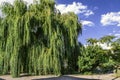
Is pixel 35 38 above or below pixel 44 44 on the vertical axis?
above

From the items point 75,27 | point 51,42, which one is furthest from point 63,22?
point 51,42

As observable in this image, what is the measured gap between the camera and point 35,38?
22.1 metres

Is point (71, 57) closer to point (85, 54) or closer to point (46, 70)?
point (85, 54)

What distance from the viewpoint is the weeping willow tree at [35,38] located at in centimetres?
2098

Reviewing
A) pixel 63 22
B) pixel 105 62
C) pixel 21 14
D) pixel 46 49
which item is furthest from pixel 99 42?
pixel 21 14

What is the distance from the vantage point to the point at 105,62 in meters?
23.9

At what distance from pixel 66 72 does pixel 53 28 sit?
4.52 meters

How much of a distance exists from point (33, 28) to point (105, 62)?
7.64 metres

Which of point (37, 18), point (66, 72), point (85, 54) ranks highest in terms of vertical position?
point (37, 18)

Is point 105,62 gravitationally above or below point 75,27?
below

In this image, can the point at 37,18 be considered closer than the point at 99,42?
Yes

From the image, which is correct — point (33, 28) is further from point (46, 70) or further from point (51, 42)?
point (46, 70)

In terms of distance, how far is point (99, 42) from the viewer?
24172 millimetres

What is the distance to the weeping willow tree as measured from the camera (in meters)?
21.0
